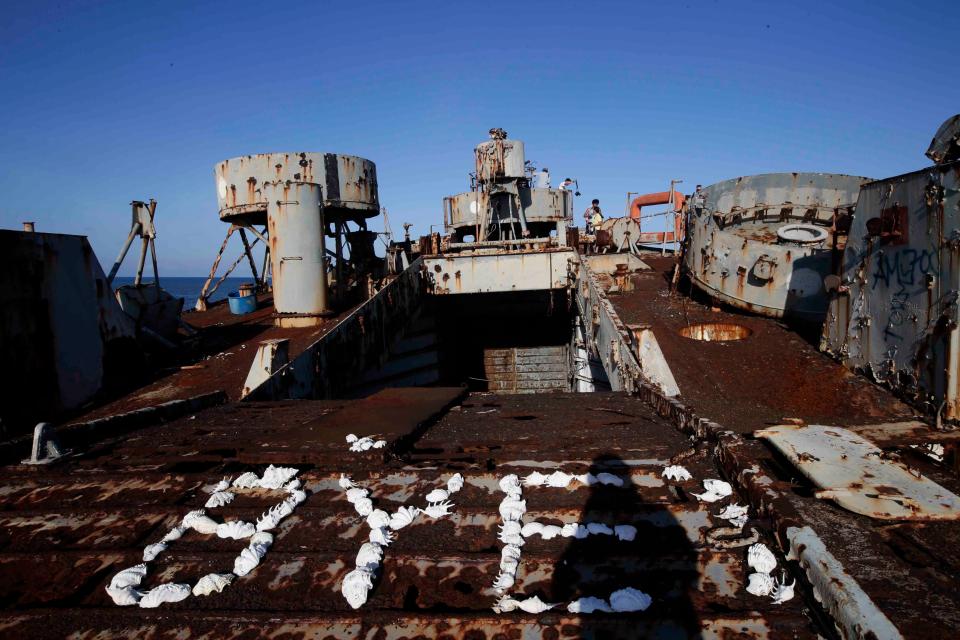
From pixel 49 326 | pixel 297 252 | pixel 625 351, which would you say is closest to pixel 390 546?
pixel 625 351

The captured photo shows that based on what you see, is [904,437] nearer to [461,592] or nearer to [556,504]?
[556,504]

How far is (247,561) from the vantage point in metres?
2.35

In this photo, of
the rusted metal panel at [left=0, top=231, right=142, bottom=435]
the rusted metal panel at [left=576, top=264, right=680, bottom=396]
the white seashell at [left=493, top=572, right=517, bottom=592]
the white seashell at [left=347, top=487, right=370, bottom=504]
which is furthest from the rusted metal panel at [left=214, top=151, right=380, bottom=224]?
the white seashell at [left=493, top=572, right=517, bottom=592]

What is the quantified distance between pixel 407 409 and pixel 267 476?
5.42 ft

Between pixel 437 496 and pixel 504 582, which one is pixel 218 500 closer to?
pixel 437 496

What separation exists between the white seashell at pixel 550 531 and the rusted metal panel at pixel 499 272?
1073cm

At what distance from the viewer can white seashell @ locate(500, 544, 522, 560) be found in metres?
2.33

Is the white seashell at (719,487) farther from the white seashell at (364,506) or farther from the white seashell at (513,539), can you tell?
the white seashell at (364,506)

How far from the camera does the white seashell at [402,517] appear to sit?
104 inches

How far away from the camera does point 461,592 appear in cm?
214

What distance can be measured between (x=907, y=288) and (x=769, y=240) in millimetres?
5940

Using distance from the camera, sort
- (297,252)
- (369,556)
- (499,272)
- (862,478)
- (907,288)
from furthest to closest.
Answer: (499,272), (297,252), (907,288), (862,478), (369,556)

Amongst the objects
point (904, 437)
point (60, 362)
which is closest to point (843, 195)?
point (904, 437)

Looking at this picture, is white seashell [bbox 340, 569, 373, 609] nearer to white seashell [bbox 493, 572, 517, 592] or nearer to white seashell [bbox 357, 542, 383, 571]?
white seashell [bbox 357, 542, 383, 571]
